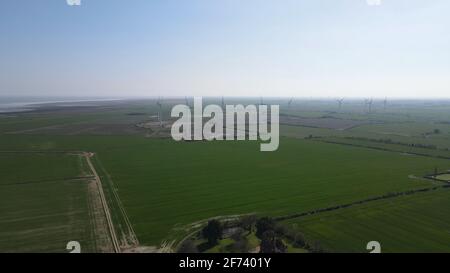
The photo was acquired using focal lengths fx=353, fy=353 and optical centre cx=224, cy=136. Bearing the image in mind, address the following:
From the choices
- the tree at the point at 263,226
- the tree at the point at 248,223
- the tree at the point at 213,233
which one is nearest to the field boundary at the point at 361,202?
the tree at the point at 248,223

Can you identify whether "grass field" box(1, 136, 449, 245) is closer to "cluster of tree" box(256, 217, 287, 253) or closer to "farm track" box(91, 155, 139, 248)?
"farm track" box(91, 155, 139, 248)

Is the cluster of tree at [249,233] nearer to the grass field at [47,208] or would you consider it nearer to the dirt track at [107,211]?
the dirt track at [107,211]

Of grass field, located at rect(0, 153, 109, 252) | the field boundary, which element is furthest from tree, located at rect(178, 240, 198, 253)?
the field boundary

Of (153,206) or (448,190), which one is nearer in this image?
(153,206)

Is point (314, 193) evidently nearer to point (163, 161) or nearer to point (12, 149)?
point (163, 161)

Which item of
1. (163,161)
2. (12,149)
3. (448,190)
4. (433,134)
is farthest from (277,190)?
(433,134)

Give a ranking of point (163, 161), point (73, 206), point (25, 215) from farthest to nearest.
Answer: point (163, 161)
point (73, 206)
point (25, 215)
